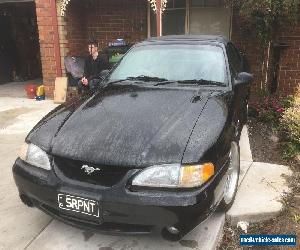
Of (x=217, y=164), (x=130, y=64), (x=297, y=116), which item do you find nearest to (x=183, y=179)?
(x=217, y=164)

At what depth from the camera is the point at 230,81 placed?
3764mm

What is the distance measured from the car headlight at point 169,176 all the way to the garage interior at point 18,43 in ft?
34.5

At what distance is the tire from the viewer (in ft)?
11.3

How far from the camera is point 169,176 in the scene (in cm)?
253

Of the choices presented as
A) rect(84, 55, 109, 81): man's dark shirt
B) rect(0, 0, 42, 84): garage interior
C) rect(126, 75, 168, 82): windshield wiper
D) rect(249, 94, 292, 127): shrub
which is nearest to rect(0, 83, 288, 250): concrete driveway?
rect(126, 75, 168, 82): windshield wiper

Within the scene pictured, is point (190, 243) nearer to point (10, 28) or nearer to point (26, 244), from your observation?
point (26, 244)

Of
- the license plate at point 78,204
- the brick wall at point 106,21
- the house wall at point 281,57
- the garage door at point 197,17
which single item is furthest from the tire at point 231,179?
the brick wall at point 106,21

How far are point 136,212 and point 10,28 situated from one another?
11.4 metres

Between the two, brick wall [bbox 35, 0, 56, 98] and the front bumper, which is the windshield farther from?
brick wall [bbox 35, 0, 56, 98]

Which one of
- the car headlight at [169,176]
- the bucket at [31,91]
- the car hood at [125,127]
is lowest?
the bucket at [31,91]

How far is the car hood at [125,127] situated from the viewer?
2.62m

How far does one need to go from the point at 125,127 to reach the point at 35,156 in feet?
2.50

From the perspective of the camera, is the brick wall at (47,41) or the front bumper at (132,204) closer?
the front bumper at (132,204)

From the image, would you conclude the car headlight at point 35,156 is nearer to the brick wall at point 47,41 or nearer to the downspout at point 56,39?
the downspout at point 56,39
